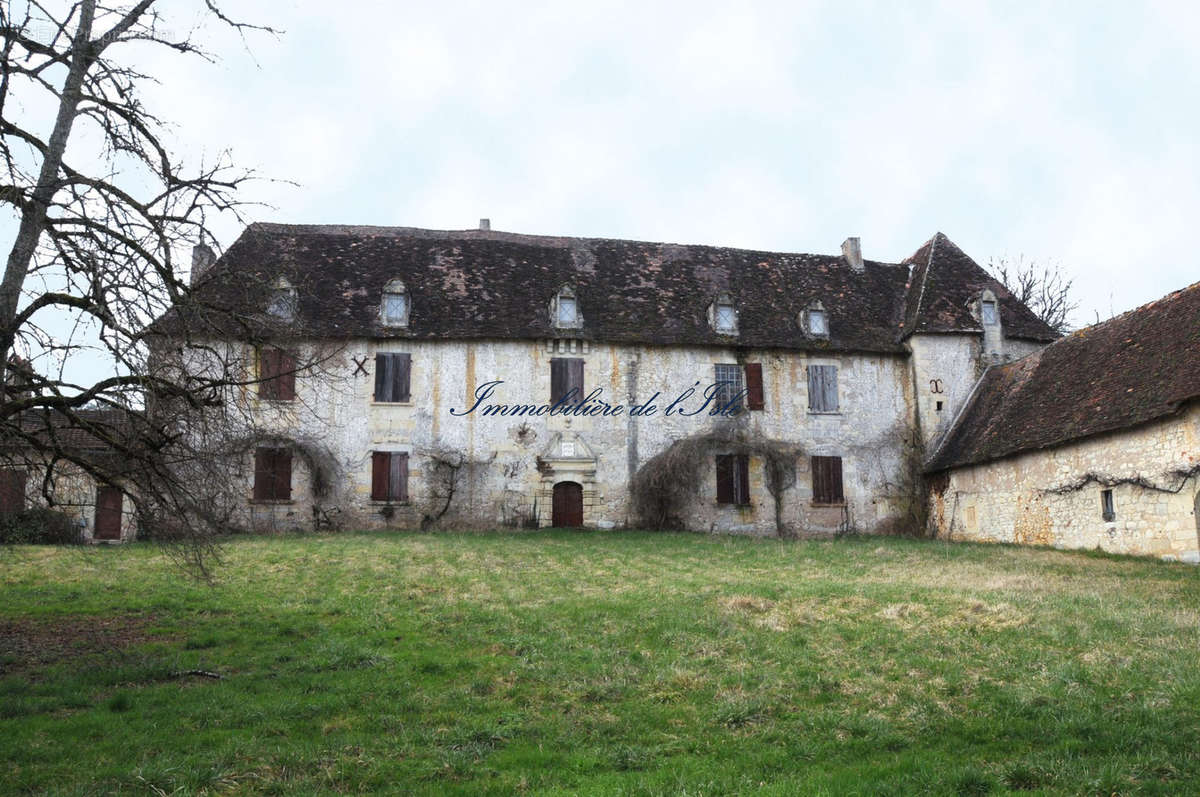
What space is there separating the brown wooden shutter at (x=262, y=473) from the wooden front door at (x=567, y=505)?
736 cm

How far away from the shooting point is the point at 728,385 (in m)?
25.5

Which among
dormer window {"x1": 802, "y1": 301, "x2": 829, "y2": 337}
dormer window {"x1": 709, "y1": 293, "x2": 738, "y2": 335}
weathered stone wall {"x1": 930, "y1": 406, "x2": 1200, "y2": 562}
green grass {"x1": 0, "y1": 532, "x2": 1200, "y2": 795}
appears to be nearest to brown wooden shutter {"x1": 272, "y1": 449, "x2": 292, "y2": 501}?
green grass {"x1": 0, "y1": 532, "x2": 1200, "y2": 795}

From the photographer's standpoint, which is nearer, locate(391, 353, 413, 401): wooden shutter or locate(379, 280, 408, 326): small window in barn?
locate(391, 353, 413, 401): wooden shutter

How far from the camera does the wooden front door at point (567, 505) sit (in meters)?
24.4

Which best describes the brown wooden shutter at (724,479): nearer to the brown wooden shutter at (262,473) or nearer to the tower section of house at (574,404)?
the tower section of house at (574,404)

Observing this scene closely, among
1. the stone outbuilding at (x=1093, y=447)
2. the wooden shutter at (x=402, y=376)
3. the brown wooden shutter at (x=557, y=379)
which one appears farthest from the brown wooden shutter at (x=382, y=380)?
the stone outbuilding at (x=1093, y=447)

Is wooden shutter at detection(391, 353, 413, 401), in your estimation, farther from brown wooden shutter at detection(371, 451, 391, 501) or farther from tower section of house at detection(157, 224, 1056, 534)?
brown wooden shutter at detection(371, 451, 391, 501)

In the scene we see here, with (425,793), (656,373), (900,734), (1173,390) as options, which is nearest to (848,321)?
(656,373)

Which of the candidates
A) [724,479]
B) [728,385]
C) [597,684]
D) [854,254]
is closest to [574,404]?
[728,385]

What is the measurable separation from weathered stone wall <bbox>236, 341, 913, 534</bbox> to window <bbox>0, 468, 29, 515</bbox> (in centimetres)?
1267

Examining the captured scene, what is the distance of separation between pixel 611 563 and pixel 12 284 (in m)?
11.3

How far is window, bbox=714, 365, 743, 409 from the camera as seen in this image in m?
25.4

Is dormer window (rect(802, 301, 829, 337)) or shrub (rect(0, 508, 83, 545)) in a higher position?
dormer window (rect(802, 301, 829, 337))

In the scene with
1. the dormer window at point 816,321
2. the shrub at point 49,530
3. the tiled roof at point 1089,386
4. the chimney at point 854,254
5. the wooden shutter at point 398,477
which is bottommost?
the shrub at point 49,530
